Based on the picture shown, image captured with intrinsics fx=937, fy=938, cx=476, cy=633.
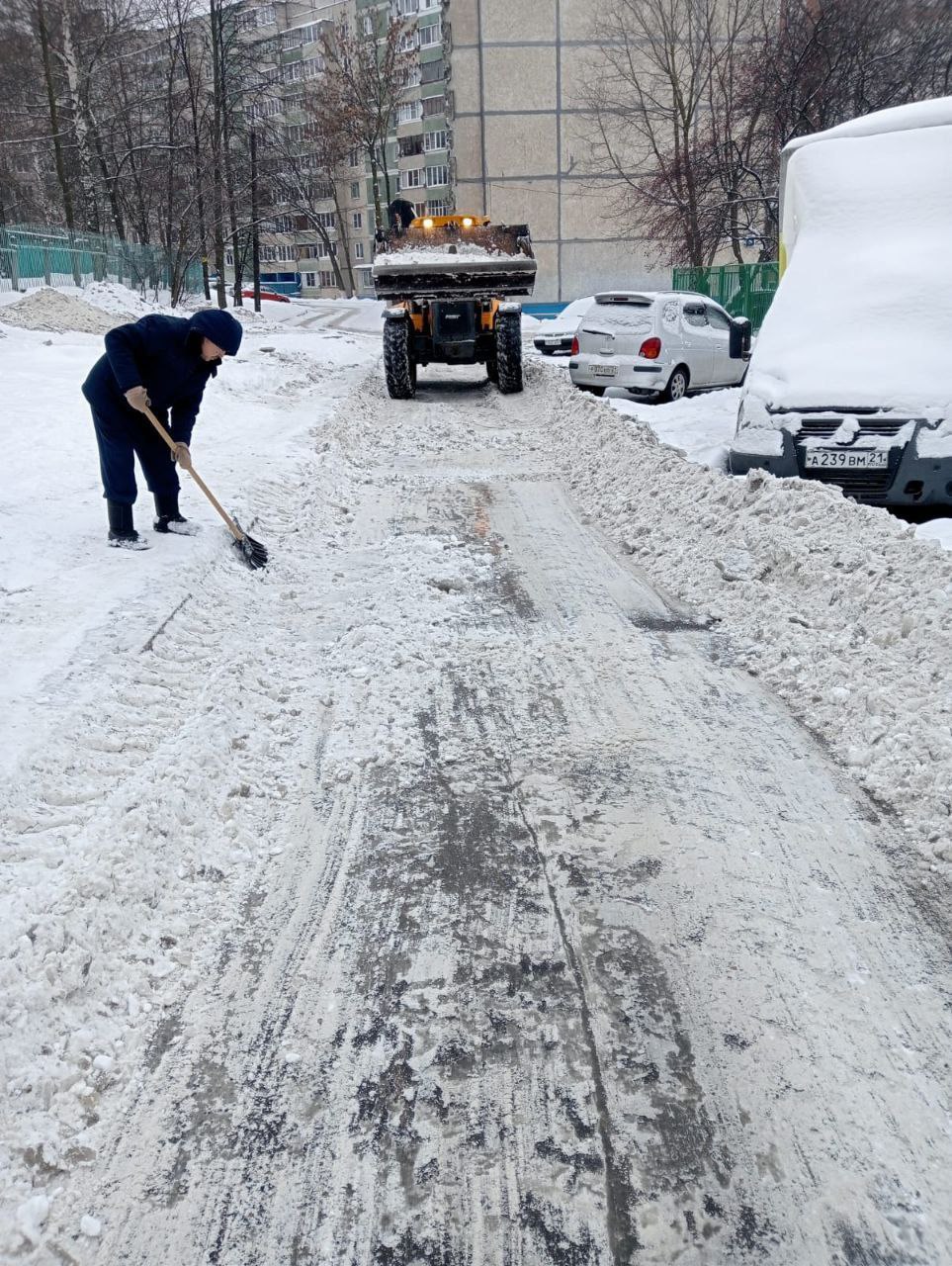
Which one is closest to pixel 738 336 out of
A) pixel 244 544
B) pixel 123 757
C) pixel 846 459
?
pixel 846 459

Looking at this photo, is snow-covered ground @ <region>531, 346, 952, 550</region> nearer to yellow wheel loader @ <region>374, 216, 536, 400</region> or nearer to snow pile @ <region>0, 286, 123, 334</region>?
yellow wheel loader @ <region>374, 216, 536, 400</region>

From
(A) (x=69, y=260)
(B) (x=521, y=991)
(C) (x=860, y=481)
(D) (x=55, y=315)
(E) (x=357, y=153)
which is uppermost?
(E) (x=357, y=153)

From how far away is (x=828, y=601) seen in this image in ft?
15.5

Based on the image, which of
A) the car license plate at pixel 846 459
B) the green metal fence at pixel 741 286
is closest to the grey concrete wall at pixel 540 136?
the green metal fence at pixel 741 286

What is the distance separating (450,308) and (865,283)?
7.50 metres

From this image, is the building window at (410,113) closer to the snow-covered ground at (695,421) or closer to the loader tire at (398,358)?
the loader tire at (398,358)

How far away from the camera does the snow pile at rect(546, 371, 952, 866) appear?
3.40 m

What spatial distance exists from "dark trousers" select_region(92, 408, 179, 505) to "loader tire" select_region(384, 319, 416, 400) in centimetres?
805

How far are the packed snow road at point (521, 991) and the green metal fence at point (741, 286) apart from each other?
19870 millimetres

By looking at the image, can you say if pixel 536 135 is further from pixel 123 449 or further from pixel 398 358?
pixel 123 449

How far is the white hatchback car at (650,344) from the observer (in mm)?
12711

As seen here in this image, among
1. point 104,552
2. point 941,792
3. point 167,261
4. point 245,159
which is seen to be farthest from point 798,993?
point 245,159

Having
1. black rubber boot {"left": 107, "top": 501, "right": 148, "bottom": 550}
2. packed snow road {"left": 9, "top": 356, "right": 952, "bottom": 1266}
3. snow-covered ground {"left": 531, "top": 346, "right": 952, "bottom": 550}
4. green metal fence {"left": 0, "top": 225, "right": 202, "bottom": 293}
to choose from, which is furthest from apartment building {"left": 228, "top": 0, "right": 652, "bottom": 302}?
packed snow road {"left": 9, "top": 356, "right": 952, "bottom": 1266}

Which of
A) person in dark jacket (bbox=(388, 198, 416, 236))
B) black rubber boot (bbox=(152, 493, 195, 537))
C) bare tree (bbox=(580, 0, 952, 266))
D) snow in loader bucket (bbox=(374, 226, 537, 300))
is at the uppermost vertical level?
bare tree (bbox=(580, 0, 952, 266))
